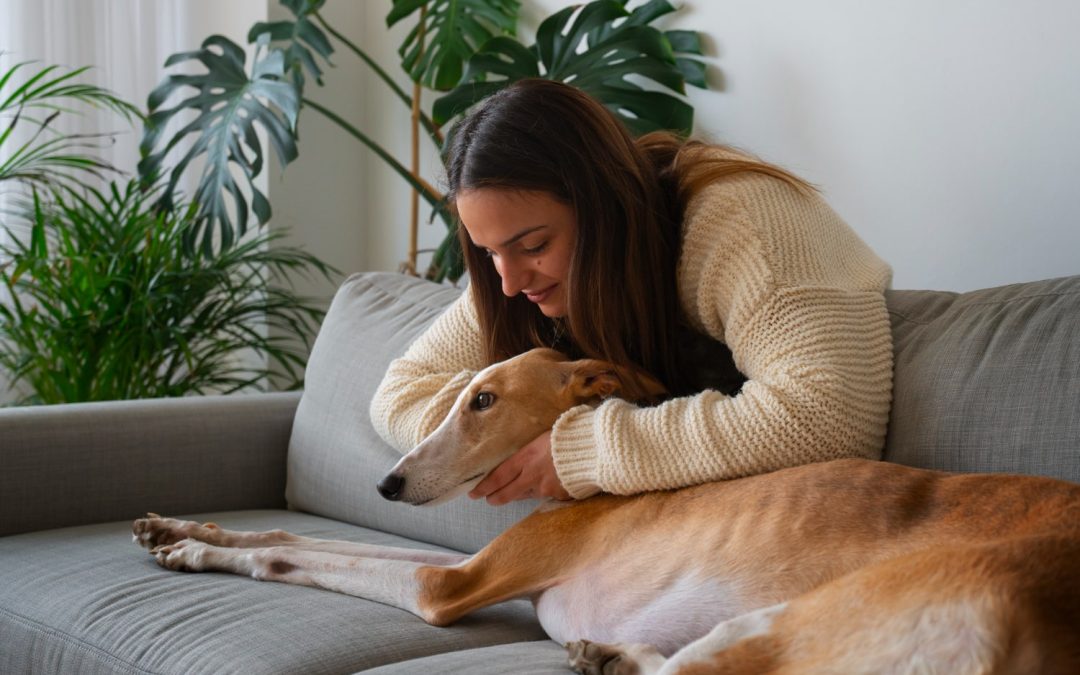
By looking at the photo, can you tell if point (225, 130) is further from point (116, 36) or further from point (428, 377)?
point (428, 377)

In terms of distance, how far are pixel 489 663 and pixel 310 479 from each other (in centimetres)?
107

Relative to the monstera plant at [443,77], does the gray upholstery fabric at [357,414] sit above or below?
below

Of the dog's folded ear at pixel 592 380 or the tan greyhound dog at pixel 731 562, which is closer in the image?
the tan greyhound dog at pixel 731 562

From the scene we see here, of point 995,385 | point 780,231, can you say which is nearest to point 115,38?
point 780,231

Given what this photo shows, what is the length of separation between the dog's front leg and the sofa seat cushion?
0.07 feet

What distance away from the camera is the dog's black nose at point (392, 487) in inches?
68.3

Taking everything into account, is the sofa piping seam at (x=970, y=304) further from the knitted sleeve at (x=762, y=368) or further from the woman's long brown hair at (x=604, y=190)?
the woman's long brown hair at (x=604, y=190)

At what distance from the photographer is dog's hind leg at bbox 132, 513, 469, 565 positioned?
1.90 meters

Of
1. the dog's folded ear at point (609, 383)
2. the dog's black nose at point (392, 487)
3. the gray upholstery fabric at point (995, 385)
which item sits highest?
the gray upholstery fabric at point (995, 385)

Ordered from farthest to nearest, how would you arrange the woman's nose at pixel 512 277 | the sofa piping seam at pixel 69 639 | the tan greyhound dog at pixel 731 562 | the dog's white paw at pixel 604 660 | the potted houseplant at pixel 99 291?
the potted houseplant at pixel 99 291 < the woman's nose at pixel 512 277 < the sofa piping seam at pixel 69 639 < the dog's white paw at pixel 604 660 < the tan greyhound dog at pixel 731 562

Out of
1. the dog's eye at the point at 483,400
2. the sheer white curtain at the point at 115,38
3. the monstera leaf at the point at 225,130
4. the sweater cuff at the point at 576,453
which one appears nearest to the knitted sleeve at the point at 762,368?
the sweater cuff at the point at 576,453

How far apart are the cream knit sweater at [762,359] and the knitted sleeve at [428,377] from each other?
33cm

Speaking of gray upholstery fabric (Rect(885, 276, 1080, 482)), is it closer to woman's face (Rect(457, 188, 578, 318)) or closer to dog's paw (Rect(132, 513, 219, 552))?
woman's face (Rect(457, 188, 578, 318))

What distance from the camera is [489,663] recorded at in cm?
144
